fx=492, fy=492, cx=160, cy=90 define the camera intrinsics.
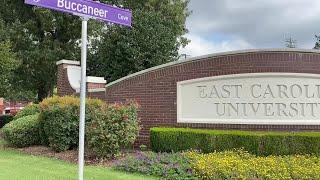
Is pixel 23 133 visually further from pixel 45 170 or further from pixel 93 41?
pixel 93 41

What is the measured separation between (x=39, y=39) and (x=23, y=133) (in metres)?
11.2

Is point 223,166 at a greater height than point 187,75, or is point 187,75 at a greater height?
point 187,75

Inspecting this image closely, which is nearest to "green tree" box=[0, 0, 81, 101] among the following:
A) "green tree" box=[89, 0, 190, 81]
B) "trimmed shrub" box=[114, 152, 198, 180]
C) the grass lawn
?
"green tree" box=[89, 0, 190, 81]

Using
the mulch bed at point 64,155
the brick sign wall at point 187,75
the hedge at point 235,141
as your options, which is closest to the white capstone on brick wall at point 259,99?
the brick sign wall at point 187,75

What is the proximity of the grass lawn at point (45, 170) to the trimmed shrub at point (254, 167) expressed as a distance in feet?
4.24

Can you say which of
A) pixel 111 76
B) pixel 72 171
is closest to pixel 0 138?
pixel 111 76

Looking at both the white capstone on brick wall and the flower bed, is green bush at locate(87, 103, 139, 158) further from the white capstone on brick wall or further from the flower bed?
the white capstone on brick wall

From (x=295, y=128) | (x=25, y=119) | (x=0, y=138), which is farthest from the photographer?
(x=0, y=138)

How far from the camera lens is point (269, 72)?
524 inches

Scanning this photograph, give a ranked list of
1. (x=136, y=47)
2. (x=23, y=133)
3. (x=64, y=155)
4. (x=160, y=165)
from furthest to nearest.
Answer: (x=136, y=47)
(x=23, y=133)
(x=64, y=155)
(x=160, y=165)

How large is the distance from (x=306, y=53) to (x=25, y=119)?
30.1ft

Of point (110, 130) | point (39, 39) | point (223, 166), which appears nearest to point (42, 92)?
point (39, 39)

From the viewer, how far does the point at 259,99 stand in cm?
1338

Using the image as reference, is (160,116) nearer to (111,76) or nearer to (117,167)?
(117,167)
